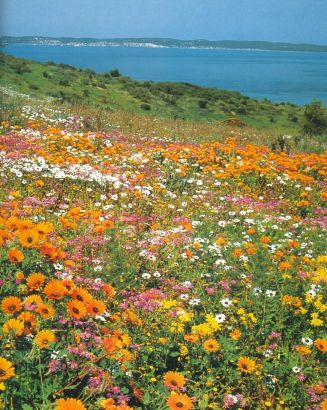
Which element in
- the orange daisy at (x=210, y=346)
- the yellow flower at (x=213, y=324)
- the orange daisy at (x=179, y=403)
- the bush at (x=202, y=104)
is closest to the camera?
the orange daisy at (x=179, y=403)

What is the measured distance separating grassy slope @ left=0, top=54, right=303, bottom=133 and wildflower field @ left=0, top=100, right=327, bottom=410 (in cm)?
1553

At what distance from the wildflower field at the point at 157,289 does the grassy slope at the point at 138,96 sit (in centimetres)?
1553


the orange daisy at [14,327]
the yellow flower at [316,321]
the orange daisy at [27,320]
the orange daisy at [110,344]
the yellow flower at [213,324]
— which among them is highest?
the orange daisy at [14,327]

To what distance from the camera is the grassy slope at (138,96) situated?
2603 centimetres

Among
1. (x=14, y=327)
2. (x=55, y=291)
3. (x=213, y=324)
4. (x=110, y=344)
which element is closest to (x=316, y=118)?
(x=213, y=324)

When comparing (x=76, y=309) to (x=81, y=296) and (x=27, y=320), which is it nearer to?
(x=81, y=296)

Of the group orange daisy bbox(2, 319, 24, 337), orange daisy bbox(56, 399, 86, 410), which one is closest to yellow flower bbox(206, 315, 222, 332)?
orange daisy bbox(2, 319, 24, 337)

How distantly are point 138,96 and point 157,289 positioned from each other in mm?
28084

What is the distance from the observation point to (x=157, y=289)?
14.7 ft

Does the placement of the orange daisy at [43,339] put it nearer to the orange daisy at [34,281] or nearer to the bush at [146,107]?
the orange daisy at [34,281]

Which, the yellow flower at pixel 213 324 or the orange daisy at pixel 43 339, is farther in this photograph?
the yellow flower at pixel 213 324

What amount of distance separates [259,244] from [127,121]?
34.7 feet

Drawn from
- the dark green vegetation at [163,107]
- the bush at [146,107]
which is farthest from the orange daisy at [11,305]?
the bush at [146,107]

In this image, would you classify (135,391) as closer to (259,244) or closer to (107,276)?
(107,276)
